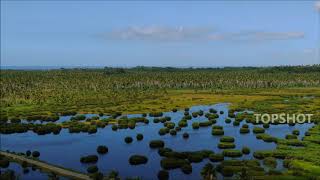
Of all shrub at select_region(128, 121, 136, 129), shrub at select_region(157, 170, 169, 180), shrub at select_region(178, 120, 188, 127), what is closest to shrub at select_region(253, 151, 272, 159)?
shrub at select_region(157, 170, 169, 180)

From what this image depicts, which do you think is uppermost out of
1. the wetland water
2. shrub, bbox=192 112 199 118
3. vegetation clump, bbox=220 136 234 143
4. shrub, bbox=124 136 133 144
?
shrub, bbox=192 112 199 118

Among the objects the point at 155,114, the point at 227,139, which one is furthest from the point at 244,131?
the point at 155,114

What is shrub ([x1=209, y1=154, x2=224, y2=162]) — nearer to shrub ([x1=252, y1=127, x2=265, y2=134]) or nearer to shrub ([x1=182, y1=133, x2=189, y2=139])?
shrub ([x1=182, y1=133, x2=189, y2=139])

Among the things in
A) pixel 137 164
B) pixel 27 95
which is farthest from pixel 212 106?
pixel 137 164

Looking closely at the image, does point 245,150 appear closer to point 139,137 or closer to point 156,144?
point 156,144

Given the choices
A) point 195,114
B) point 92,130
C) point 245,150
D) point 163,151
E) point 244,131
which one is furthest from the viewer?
point 195,114

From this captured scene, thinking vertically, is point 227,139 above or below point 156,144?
above

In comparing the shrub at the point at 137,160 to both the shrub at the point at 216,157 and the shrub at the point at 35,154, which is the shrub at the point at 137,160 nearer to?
the shrub at the point at 216,157
